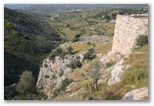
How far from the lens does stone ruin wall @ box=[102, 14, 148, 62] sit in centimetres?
1052

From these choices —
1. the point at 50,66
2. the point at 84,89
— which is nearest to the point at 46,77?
the point at 50,66

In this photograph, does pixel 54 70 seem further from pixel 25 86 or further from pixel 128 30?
pixel 128 30

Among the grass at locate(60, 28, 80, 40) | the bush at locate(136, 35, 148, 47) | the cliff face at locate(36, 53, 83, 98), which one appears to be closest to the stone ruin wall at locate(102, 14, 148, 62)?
the bush at locate(136, 35, 148, 47)

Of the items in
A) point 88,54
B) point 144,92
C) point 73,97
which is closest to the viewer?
point 144,92

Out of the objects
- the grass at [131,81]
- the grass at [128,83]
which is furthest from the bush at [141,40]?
the grass at [131,81]

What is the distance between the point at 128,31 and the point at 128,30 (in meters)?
0.04

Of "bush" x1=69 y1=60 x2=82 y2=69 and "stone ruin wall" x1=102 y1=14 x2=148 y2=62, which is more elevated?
"stone ruin wall" x1=102 y1=14 x2=148 y2=62

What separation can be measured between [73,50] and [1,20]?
1344cm

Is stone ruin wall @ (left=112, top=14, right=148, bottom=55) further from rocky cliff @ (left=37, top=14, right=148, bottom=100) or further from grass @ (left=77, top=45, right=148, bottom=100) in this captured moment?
grass @ (left=77, top=45, right=148, bottom=100)

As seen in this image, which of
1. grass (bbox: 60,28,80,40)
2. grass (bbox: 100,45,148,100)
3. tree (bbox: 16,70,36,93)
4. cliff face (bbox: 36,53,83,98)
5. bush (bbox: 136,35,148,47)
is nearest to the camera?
grass (bbox: 100,45,148,100)

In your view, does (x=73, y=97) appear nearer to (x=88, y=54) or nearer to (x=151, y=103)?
(x=151, y=103)

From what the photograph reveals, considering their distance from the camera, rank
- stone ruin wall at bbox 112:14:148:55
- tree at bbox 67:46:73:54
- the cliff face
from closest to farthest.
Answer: stone ruin wall at bbox 112:14:148:55, the cliff face, tree at bbox 67:46:73:54

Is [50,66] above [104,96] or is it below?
above

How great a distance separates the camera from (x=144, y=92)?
29.7 ft
